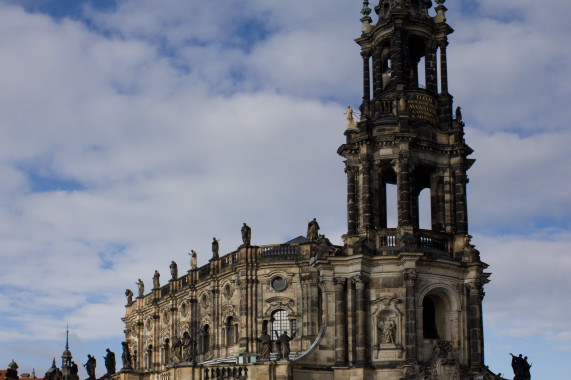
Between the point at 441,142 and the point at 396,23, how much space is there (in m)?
6.77

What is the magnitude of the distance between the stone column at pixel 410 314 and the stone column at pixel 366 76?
33.9 feet

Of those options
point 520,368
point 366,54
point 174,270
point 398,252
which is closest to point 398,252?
point 398,252

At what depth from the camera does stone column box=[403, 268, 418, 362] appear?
44.2 meters

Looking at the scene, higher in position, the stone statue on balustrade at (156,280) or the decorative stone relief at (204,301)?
the stone statue on balustrade at (156,280)

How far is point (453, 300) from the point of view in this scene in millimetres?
46594

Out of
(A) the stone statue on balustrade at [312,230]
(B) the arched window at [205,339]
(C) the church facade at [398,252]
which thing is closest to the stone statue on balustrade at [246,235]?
(A) the stone statue on balustrade at [312,230]

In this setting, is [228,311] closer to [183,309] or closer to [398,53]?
[183,309]

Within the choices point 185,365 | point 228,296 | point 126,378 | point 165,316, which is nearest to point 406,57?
point 185,365

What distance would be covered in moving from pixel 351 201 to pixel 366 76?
7.44 m

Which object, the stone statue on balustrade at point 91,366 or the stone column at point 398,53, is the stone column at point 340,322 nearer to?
the stone column at point 398,53

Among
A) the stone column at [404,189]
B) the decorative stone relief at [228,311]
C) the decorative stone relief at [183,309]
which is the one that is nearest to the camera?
the stone column at [404,189]

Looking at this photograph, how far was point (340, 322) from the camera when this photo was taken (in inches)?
1786

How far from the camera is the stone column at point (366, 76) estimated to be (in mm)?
50656

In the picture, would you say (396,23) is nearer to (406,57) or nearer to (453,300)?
(406,57)
